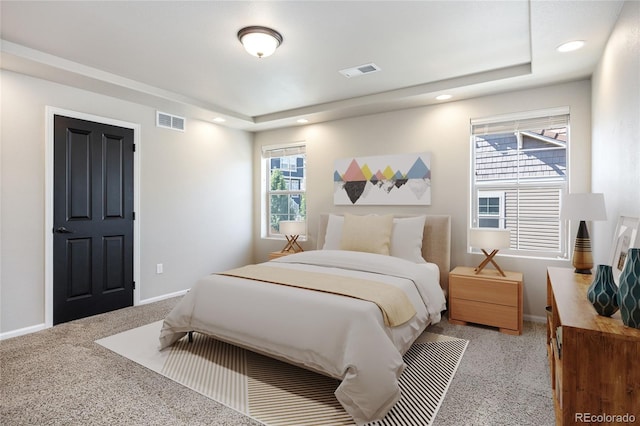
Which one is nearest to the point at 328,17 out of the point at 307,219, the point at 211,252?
the point at 307,219

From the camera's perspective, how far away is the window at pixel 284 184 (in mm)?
5285

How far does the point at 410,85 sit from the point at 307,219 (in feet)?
7.64

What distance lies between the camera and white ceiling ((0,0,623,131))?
2.29 m

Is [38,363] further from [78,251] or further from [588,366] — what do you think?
[588,366]

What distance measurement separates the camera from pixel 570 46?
262cm

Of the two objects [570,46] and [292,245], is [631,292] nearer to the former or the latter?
[570,46]

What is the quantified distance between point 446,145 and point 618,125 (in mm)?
1892

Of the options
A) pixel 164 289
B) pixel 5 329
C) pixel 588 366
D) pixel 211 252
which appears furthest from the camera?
pixel 211 252

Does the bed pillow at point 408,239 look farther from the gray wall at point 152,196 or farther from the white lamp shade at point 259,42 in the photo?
the gray wall at point 152,196

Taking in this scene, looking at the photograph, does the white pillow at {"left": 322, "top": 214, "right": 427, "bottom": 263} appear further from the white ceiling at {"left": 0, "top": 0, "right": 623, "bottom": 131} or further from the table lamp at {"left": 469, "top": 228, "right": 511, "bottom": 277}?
the white ceiling at {"left": 0, "top": 0, "right": 623, "bottom": 131}

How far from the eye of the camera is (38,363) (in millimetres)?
2600

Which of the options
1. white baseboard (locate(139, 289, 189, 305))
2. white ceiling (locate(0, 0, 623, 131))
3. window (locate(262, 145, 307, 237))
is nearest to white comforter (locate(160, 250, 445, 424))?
white baseboard (locate(139, 289, 189, 305))

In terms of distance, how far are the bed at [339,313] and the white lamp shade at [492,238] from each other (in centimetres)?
41

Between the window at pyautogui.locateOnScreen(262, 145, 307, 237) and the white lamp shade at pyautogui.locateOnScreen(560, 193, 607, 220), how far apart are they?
339cm
